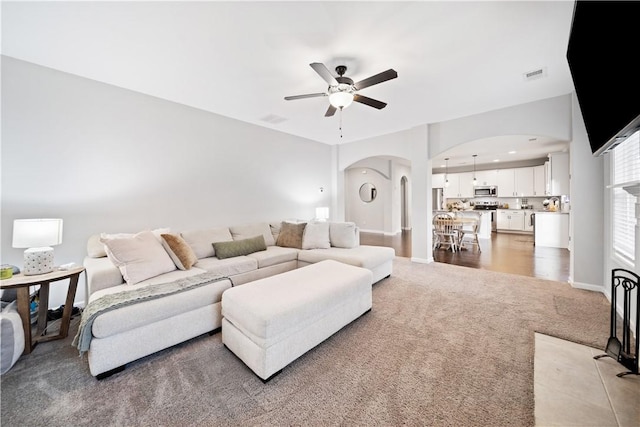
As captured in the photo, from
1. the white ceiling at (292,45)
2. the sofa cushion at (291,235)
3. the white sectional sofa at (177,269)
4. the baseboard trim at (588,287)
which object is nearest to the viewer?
the white sectional sofa at (177,269)

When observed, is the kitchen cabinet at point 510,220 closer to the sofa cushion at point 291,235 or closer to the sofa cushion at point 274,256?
the sofa cushion at point 291,235

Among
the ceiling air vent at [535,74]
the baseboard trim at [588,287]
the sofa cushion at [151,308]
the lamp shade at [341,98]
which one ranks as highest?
the ceiling air vent at [535,74]

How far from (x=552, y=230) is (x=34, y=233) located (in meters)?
9.26

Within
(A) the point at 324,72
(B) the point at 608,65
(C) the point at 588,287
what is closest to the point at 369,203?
(C) the point at 588,287

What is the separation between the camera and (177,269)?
8.69 feet

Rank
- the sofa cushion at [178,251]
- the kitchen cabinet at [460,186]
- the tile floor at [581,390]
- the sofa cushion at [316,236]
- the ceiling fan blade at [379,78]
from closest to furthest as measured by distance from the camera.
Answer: the tile floor at [581,390] < the ceiling fan blade at [379,78] < the sofa cushion at [178,251] < the sofa cushion at [316,236] < the kitchen cabinet at [460,186]

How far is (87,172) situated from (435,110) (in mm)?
4923

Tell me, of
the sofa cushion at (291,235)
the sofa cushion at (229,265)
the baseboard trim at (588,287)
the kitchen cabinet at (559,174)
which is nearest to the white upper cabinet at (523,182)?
the kitchen cabinet at (559,174)

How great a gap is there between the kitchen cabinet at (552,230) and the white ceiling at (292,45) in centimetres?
411

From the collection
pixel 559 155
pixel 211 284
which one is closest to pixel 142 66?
pixel 211 284

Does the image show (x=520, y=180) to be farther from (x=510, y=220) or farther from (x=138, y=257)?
(x=138, y=257)

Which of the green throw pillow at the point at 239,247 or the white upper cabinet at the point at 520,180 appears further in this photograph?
the white upper cabinet at the point at 520,180

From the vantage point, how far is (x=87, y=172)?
2898 millimetres

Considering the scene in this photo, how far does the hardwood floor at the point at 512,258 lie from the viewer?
4027mm
